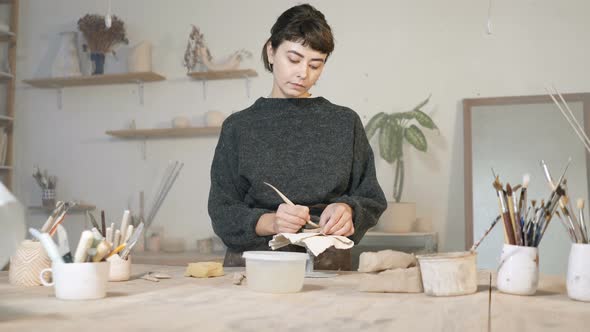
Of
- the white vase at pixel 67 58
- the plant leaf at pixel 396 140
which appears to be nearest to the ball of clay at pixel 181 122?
the white vase at pixel 67 58

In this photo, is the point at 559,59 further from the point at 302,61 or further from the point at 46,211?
the point at 46,211

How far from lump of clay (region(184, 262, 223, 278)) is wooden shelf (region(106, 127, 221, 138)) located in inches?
98.4

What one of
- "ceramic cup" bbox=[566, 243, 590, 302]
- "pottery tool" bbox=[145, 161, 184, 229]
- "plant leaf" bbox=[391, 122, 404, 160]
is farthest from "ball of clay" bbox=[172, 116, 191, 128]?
"ceramic cup" bbox=[566, 243, 590, 302]

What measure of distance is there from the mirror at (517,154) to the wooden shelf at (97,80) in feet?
6.77

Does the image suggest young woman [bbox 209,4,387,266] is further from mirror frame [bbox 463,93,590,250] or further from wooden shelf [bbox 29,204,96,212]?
wooden shelf [bbox 29,204,96,212]

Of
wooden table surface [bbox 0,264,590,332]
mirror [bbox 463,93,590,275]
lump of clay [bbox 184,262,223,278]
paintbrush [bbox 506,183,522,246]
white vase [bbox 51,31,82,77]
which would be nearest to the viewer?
wooden table surface [bbox 0,264,590,332]

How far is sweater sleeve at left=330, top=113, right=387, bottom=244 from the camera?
160cm

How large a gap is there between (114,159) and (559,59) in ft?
9.65

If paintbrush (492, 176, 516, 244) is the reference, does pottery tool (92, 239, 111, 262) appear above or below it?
below

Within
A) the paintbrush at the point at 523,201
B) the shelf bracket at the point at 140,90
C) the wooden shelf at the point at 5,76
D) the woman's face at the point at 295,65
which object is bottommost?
the paintbrush at the point at 523,201

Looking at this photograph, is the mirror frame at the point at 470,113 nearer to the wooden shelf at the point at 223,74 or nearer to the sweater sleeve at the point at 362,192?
the wooden shelf at the point at 223,74

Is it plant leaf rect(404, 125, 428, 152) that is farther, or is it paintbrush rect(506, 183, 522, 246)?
plant leaf rect(404, 125, 428, 152)

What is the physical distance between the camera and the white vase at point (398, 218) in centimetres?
334

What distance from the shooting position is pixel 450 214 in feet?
11.8
